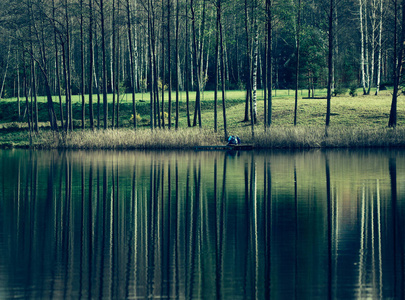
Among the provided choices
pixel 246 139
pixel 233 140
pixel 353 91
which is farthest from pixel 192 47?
pixel 233 140

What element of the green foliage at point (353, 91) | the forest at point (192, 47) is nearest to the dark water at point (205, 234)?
the forest at point (192, 47)

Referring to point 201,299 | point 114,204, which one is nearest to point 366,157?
point 114,204

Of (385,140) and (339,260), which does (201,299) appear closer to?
(339,260)

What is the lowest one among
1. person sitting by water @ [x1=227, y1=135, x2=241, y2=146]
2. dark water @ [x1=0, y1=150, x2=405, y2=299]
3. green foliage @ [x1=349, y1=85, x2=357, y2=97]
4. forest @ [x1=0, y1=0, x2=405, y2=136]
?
dark water @ [x1=0, y1=150, x2=405, y2=299]

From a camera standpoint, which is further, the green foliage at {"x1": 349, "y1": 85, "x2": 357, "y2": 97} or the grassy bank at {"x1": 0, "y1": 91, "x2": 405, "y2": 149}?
the green foliage at {"x1": 349, "y1": 85, "x2": 357, "y2": 97}

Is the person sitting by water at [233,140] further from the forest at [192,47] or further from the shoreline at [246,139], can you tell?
the forest at [192,47]

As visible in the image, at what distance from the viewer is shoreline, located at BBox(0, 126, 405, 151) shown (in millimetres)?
45406

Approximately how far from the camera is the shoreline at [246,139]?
4541 cm

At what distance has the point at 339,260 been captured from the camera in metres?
12.4

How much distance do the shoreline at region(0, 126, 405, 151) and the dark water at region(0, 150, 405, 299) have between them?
1581cm

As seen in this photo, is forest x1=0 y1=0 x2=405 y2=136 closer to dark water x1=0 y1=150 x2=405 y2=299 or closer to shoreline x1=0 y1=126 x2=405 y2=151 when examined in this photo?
shoreline x1=0 y1=126 x2=405 y2=151

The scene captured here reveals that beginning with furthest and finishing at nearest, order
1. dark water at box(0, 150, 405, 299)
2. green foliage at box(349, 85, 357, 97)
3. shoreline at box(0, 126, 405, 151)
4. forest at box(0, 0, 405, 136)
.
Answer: green foliage at box(349, 85, 357, 97) → forest at box(0, 0, 405, 136) → shoreline at box(0, 126, 405, 151) → dark water at box(0, 150, 405, 299)

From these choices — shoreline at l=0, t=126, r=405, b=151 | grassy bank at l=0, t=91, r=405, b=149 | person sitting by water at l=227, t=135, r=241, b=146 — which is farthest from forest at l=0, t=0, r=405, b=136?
shoreline at l=0, t=126, r=405, b=151

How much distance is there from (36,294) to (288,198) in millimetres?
11808
